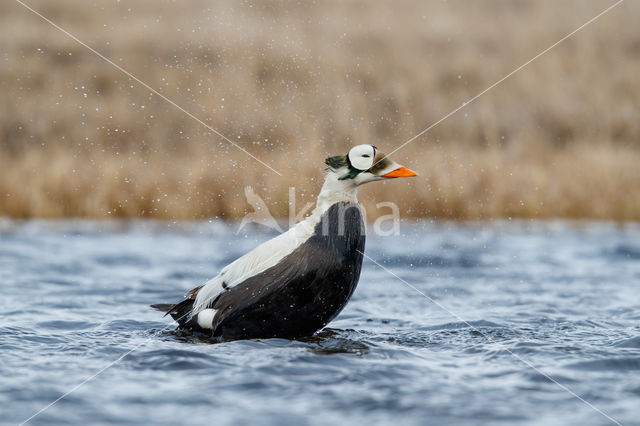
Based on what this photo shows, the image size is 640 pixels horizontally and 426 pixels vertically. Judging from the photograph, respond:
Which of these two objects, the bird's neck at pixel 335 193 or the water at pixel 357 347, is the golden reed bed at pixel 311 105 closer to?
the water at pixel 357 347

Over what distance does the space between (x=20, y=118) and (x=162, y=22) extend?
716 centimetres

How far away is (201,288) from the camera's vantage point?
619 centimetres

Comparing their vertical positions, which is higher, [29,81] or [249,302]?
[29,81]

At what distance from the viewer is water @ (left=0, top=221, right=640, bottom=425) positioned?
4.44m

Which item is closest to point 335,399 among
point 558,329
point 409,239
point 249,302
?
point 249,302

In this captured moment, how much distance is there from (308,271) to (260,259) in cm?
39

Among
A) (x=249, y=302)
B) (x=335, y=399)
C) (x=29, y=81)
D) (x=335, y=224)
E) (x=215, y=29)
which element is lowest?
(x=335, y=399)

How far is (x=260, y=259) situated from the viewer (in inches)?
226

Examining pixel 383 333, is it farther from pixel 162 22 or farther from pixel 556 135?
pixel 162 22

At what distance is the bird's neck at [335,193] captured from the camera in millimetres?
5707

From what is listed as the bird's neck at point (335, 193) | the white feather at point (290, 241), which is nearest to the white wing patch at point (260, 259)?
the white feather at point (290, 241)

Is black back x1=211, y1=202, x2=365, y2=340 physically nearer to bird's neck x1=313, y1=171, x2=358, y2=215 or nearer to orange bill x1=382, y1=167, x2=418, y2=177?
bird's neck x1=313, y1=171, x2=358, y2=215

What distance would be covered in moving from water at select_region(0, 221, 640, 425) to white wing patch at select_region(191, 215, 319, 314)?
→ 1.27ft

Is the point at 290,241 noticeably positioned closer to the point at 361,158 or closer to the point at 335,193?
the point at 335,193
